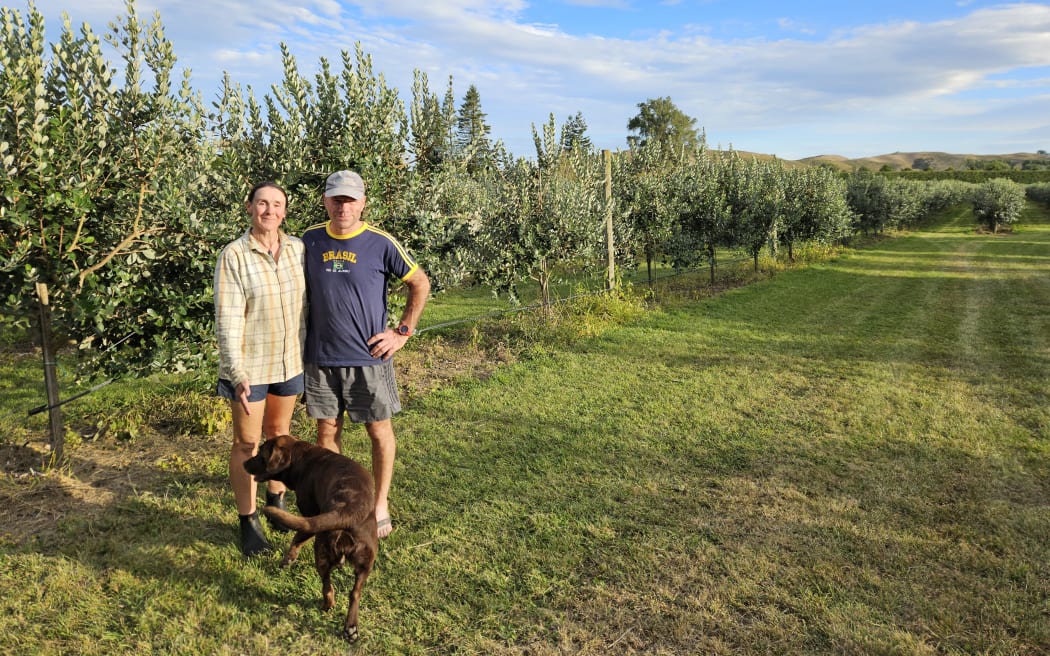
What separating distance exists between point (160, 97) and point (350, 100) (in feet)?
6.77

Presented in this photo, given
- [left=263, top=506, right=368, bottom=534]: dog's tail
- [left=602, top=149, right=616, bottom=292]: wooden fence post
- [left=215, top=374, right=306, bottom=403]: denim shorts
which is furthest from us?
[left=602, top=149, right=616, bottom=292]: wooden fence post

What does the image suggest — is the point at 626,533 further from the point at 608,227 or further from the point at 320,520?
the point at 608,227

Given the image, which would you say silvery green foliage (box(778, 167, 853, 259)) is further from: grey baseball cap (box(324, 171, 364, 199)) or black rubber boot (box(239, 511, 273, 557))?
black rubber boot (box(239, 511, 273, 557))

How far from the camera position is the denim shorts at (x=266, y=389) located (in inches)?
131

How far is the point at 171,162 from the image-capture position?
4.73 m


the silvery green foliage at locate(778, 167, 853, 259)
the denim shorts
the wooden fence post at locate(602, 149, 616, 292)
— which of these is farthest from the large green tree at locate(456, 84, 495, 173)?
the silvery green foliage at locate(778, 167, 853, 259)

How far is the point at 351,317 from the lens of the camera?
11.3 feet

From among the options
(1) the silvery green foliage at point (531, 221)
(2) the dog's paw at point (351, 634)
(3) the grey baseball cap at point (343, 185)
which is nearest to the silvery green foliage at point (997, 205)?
(1) the silvery green foliage at point (531, 221)

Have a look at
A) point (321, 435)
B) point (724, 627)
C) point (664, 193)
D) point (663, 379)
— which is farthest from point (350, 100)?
point (664, 193)

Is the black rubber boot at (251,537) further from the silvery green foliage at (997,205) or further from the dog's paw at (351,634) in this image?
the silvery green foliage at (997,205)

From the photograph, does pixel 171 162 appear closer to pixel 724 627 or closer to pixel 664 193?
pixel 724 627

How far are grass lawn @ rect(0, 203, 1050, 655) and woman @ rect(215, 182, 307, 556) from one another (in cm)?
80

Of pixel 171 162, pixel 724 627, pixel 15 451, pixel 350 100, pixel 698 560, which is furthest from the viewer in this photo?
pixel 350 100

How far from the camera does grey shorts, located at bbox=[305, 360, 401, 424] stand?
3547 mm
